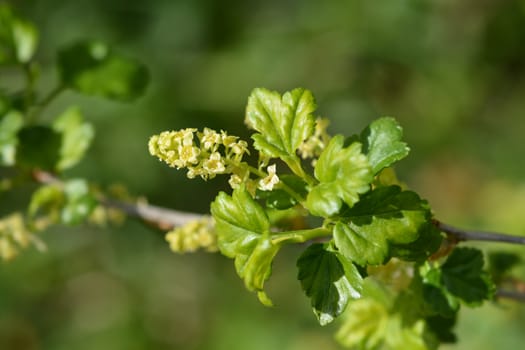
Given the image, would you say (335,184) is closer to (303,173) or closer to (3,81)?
(303,173)

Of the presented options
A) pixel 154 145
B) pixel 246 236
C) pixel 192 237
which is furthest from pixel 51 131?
pixel 246 236

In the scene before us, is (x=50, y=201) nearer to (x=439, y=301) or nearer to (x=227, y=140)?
(x=227, y=140)

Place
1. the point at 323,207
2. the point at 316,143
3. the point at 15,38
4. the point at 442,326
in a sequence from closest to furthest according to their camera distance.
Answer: the point at 323,207
the point at 316,143
the point at 442,326
the point at 15,38

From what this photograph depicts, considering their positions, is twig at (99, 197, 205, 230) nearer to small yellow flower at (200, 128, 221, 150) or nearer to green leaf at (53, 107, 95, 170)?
green leaf at (53, 107, 95, 170)

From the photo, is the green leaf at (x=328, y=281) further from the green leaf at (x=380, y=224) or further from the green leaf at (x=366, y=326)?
the green leaf at (x=366, y=326)

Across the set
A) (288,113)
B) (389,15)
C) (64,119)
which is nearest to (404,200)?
(288,113)

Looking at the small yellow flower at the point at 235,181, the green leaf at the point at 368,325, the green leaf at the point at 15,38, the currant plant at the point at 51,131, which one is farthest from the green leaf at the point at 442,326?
Answer: the green leaf at the point at 15,38
